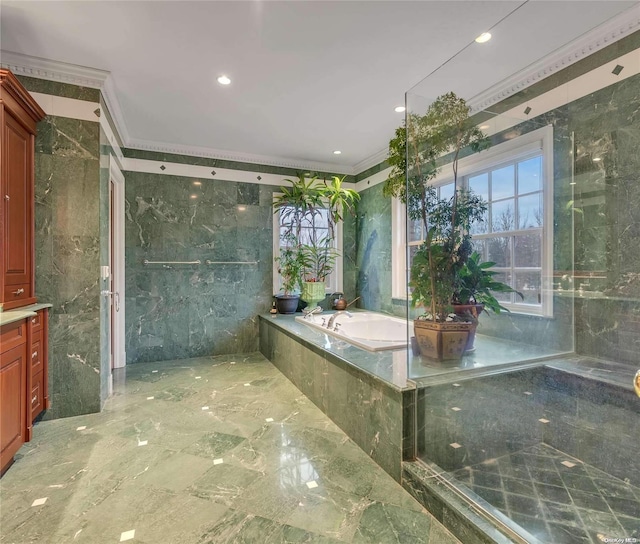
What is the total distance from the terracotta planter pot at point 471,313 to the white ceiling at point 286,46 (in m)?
1.38

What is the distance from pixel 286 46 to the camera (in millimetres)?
2184

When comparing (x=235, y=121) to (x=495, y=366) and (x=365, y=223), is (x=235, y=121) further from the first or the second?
(x=495, y=366)

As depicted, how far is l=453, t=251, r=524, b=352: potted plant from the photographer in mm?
1976

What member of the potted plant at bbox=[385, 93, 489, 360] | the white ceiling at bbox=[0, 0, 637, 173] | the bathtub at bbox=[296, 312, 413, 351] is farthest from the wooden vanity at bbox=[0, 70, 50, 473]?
the potted plant at bbox=[385, 93, 489, 360]

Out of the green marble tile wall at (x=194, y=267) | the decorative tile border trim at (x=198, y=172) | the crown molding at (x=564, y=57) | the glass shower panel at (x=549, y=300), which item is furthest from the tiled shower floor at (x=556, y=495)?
the decorative tile border trim at (x=198, y=172)

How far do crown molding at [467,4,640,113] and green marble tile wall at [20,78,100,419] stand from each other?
282 centimetres

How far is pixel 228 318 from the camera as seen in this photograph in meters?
4.19

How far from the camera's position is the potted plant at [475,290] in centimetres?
198

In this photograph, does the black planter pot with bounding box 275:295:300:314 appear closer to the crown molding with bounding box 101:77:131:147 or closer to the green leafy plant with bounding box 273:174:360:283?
the green leafy plant with bounding box 273:174:360:283

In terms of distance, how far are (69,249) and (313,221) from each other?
9.30ft

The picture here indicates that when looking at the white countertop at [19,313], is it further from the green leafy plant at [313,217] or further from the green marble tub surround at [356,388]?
the green leafy plant at [313,217]

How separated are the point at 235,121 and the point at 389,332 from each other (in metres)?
2.71

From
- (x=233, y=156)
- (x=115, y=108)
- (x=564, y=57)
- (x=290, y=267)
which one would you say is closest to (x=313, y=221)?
(x=290, y=267)

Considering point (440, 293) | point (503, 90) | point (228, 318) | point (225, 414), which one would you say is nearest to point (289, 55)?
point (503, 90)
